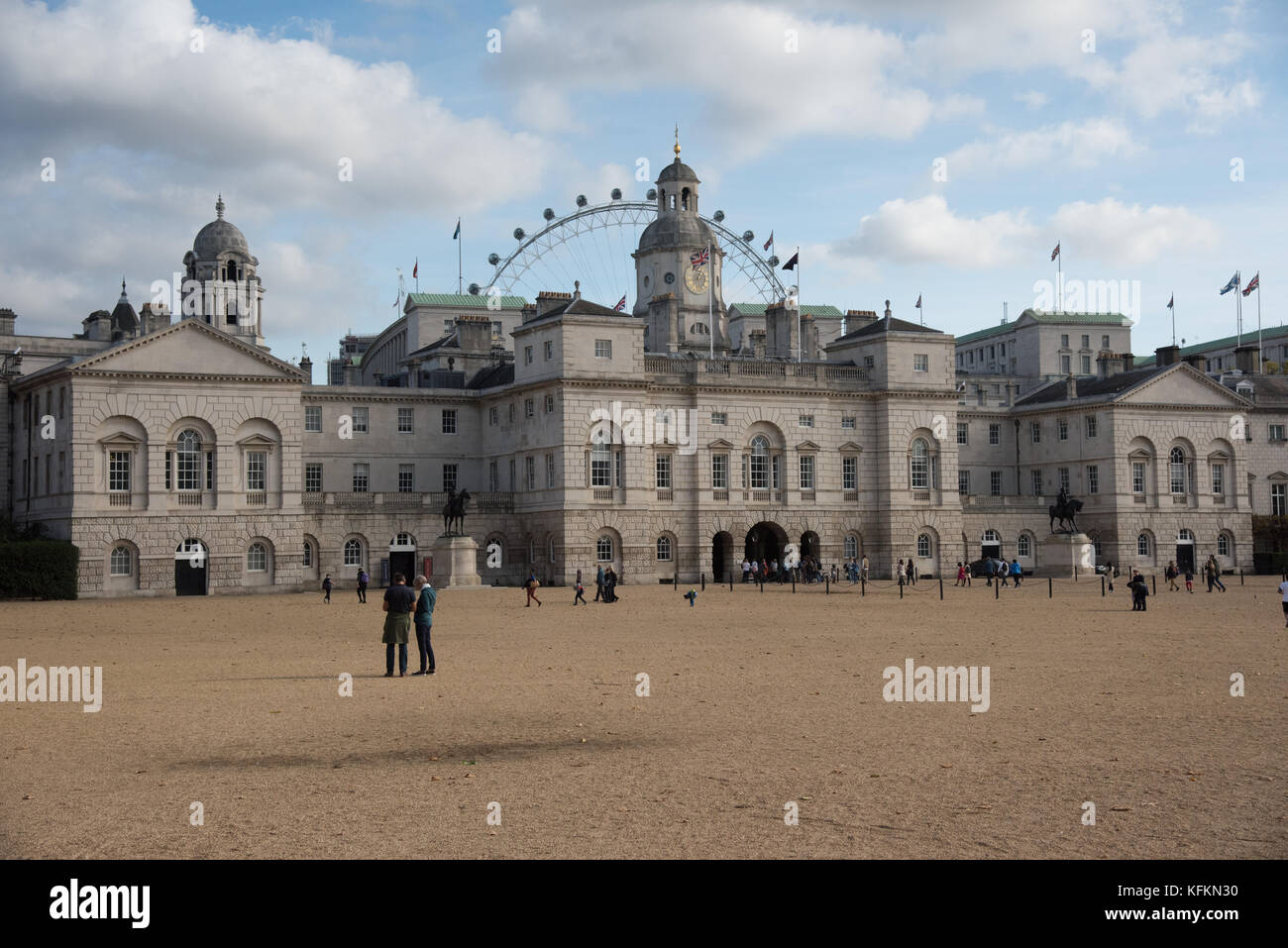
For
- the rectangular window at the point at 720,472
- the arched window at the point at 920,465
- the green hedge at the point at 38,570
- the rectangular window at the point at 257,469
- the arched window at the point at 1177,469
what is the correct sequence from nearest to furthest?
the green hedge at the point at 38,570 → the rectangular window at the point at 257,469 → the rectangular window at the point at 720,472 → the arched window at the point at 920,465 → the arched window at the point at 1177,469

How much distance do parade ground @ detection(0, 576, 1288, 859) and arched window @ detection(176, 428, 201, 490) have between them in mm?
30809

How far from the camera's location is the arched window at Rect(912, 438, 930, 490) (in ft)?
263

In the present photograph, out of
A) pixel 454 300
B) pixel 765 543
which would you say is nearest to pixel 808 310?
pixel 454 300

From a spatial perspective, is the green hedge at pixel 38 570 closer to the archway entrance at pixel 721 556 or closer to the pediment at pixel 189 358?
the pediment at pixel 189 358

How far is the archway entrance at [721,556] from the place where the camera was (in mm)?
76625

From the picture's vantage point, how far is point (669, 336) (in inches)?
3386

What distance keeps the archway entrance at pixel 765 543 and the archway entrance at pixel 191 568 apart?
92.8 ft

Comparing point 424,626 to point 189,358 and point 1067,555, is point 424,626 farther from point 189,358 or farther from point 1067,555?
point 1067,555

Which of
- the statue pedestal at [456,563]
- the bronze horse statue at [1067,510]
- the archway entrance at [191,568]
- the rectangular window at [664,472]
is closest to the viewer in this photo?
the archway entrance at [191,568]

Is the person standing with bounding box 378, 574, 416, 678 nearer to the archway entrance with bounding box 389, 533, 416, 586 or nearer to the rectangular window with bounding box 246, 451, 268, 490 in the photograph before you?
the rectangular window with bounding box 246, 451, 268, 490

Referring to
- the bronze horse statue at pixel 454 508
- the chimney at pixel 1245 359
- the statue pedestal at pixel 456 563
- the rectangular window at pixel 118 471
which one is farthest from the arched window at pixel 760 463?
the chimney at pixel 1245 359

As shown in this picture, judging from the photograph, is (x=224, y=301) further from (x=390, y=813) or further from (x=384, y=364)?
(x=390, y=813)

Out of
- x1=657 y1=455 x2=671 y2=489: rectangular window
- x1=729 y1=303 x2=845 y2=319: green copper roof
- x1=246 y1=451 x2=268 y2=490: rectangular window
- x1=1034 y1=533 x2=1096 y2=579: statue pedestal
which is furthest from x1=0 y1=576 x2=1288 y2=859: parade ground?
x1=729 y1=303 x2=845 y2=319: green copper roof
